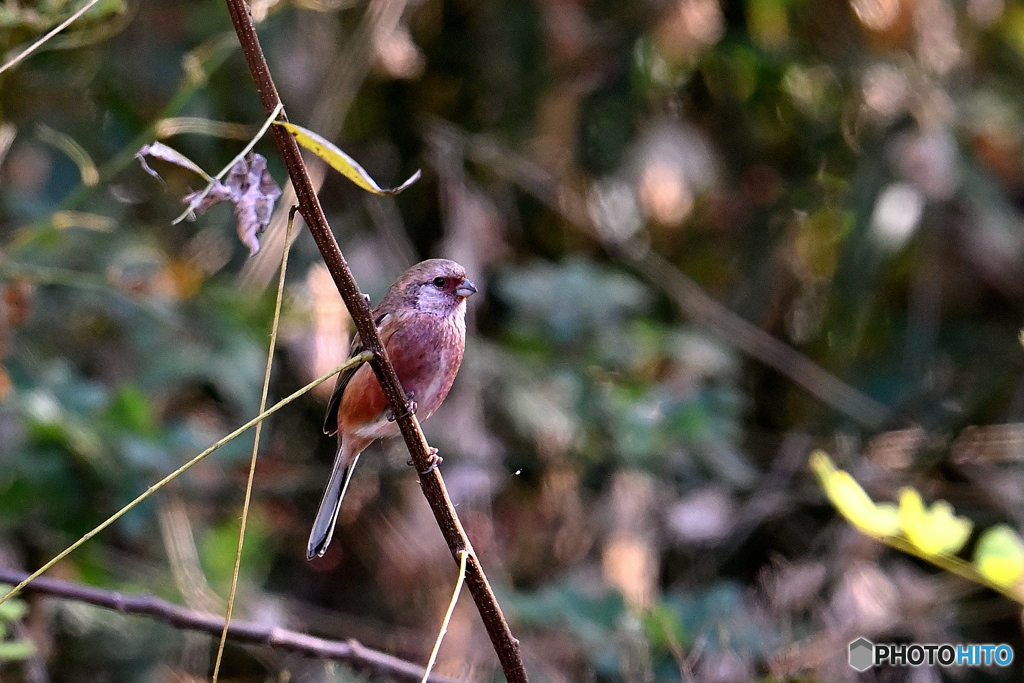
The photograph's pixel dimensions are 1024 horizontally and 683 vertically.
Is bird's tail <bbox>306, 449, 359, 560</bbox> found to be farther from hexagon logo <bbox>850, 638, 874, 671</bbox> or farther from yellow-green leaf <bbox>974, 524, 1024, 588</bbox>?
hexagon logo <bbox>850, 638, 874, 671</bbox>

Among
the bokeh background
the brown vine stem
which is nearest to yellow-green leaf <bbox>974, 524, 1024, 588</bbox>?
the brown vine stem

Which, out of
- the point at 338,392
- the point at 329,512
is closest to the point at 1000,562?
the point at 329,512

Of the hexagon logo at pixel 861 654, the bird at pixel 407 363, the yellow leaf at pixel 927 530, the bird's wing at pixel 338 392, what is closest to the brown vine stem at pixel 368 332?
the bird at pixel 407 363

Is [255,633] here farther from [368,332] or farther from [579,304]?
Answer: [579,304]

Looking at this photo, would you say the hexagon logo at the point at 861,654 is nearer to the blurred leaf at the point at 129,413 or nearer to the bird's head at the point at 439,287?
the bird's head at the point at 439,287

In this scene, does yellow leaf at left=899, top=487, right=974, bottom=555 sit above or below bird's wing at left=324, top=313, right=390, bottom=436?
below

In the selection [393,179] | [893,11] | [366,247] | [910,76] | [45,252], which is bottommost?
[45,252]

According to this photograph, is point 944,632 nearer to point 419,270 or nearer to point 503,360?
point 503,360

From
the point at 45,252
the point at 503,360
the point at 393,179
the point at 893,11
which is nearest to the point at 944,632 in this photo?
the point at 503,360
